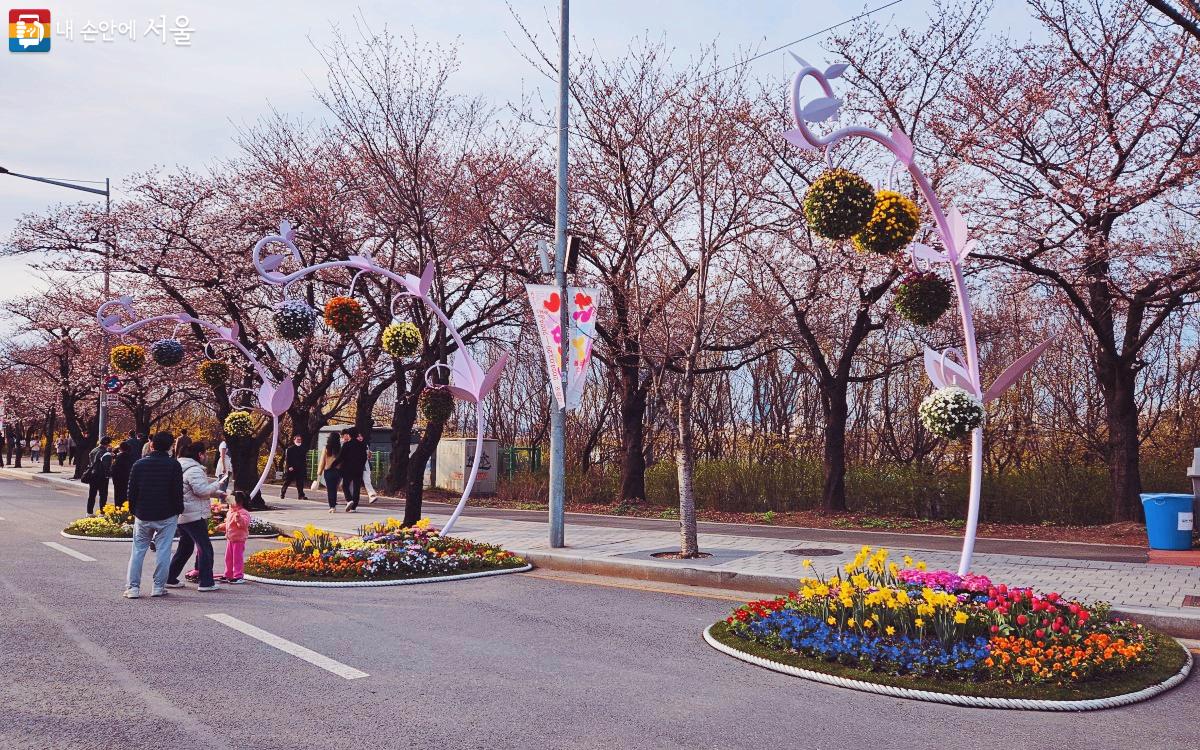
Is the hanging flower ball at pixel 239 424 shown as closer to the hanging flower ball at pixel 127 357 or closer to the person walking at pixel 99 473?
the hanging flower ball at pixel 127 357

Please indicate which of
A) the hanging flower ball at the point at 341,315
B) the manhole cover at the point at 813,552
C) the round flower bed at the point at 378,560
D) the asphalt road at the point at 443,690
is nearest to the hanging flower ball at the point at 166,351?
the hanging flower ball at the point at 341,315

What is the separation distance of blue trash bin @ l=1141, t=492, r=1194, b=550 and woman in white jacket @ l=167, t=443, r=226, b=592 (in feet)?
41.4

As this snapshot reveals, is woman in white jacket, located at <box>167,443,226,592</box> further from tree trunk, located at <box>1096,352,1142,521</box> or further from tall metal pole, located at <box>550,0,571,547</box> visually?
tree trunk, located at <box>1096,352,1142,521</box>

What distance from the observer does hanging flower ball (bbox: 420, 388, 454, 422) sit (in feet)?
41.8

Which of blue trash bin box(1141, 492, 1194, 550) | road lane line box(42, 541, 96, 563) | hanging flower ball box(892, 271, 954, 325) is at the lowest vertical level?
road lane line box(42, 541, 96, 563)

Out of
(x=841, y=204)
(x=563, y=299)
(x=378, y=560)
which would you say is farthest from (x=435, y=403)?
(x=841, y=204)

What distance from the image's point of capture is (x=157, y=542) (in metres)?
9.79

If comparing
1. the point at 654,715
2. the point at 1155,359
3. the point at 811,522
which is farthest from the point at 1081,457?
the point at 654,715

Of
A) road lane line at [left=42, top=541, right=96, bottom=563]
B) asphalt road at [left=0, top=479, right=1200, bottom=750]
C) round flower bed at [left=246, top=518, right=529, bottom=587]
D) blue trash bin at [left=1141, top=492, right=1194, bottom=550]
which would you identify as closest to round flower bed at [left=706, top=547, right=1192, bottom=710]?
asphalt road at [left=0, top=479, right=1200, bottom=750]

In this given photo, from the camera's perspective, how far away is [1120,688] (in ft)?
19.5

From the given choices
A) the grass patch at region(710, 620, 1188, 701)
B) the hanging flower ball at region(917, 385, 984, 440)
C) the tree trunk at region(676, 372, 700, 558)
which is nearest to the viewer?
the grass patch at region(710, 620, 1188, 701)

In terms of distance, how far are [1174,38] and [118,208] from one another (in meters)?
24.2

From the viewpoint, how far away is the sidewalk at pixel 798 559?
9.21 meters

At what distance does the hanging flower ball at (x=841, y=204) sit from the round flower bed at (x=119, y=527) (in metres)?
11.3
